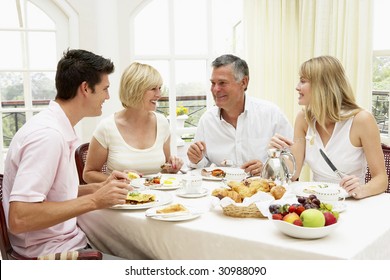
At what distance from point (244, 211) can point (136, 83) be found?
4.10 ft

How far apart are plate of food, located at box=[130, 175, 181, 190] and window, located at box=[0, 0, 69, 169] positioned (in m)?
1.99

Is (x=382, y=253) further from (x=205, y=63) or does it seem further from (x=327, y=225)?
(x=205, y=63)

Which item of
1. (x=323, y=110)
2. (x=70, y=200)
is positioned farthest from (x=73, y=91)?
(x=323, y=110)

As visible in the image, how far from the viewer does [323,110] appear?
7.15 ft

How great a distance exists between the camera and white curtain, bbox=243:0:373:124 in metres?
3.35

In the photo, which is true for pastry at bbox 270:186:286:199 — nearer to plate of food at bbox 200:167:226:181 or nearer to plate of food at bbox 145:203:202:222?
plate of food at bbox 145:203:202:222

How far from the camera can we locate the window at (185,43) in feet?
13.2

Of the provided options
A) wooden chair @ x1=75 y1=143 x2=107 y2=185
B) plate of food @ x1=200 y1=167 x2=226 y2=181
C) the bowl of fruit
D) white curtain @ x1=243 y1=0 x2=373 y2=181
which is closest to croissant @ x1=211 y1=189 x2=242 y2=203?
the bowl of fruit

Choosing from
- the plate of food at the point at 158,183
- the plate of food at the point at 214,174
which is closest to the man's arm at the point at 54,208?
the plate of food at the point at 158,183

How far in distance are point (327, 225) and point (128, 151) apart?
135 centimetres

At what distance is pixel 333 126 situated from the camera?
2.23 m

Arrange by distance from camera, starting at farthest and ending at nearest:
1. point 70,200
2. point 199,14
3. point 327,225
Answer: point 199,14, point 70,200, point 327,225

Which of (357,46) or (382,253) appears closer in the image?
(382,253)

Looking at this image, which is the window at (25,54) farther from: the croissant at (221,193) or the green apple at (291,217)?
the green apple at (291,217)
